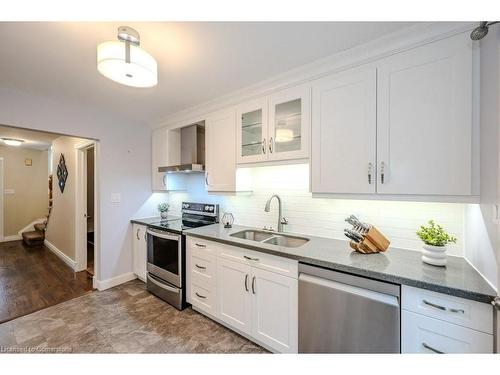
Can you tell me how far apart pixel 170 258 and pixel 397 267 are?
2.12 metres

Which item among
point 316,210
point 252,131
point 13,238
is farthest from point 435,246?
point 13,238

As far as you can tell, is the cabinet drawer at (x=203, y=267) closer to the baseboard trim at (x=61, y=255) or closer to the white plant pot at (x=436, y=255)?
the white plant pot at (x=436, y=255)

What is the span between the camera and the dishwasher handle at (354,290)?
1.14 m

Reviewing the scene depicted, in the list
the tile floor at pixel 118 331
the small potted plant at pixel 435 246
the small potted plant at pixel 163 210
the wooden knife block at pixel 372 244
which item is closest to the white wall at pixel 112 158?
→ the small potted plant at pixel 163 210

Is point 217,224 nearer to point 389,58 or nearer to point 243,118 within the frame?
point 243,118

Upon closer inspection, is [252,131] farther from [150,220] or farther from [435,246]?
[150,220]

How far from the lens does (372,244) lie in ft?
4.83

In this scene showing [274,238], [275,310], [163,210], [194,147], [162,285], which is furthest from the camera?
[163,210]

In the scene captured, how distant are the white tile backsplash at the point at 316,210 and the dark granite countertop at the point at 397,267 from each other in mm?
148

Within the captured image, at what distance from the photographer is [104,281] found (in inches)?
107

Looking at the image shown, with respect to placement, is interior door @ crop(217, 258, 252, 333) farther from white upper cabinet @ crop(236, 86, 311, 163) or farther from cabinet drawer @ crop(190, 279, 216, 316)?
white upper cabinet @ crop(236, 86, 311, 163)

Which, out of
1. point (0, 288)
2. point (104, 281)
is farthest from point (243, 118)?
point (0, 288)

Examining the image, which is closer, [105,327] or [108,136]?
[105,327]

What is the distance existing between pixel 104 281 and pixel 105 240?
542 mm
